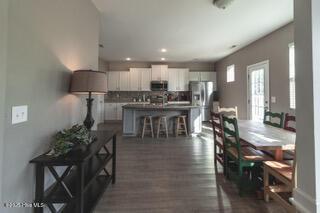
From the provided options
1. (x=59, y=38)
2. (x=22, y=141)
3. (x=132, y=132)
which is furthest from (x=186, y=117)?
(x=22, y=141)

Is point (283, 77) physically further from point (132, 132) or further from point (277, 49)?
point (132, 132)

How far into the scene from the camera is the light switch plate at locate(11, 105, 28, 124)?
52.2 inches

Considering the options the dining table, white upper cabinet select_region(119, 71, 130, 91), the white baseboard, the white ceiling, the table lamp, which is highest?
the white ceiling

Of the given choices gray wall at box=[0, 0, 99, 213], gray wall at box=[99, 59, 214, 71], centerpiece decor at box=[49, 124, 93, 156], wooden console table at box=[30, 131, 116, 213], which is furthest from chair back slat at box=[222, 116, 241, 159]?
gray wall at box=[99, 59, 214, 71]

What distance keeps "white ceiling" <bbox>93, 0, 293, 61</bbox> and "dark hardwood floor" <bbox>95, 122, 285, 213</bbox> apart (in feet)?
9.18

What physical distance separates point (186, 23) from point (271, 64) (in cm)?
238

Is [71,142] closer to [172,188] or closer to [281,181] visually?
[172,188]

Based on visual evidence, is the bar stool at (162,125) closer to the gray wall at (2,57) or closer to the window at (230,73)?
the window at (230,73)

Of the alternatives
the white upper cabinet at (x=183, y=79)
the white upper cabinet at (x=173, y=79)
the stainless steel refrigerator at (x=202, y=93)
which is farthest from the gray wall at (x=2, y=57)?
the white upper cabinet at (x=183, y=79)

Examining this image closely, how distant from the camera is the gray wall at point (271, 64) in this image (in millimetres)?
4238

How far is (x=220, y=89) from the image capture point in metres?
8.39

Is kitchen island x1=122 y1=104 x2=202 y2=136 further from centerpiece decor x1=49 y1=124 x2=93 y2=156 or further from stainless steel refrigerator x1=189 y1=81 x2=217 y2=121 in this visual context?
centerpiece decor x1=49 y1=124 x2=93 y2=156

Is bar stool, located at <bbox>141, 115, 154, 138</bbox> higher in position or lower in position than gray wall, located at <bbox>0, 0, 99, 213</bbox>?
lower

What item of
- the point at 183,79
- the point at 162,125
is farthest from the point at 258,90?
the point at 183,79
